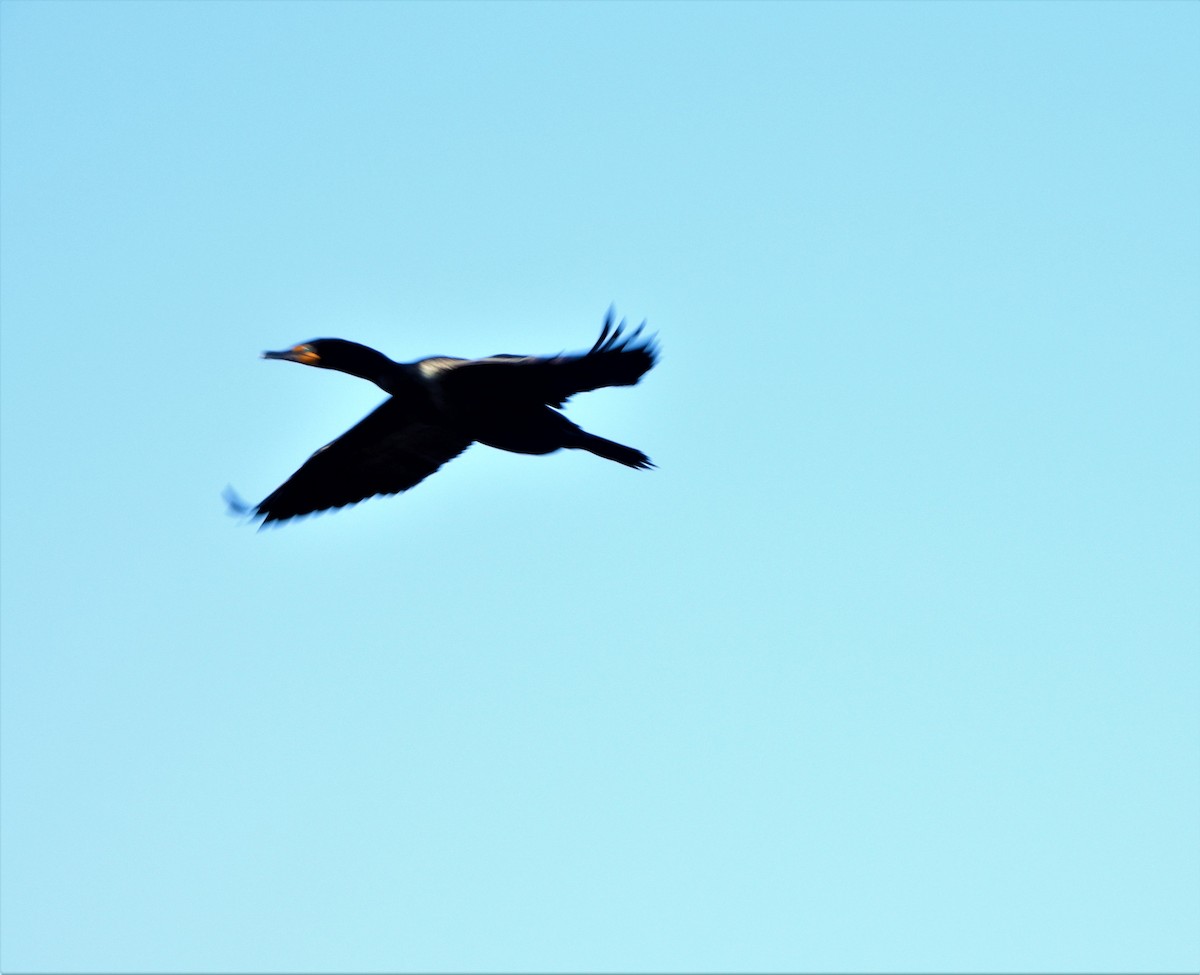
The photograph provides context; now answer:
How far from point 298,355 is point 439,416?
4.75 ft

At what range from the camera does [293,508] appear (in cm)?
1588

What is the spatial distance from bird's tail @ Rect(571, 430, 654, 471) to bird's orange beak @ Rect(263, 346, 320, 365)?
2.51 m

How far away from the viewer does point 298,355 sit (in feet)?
49.0

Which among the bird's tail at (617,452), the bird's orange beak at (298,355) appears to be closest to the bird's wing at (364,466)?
the bird's orange beak at (298,355)

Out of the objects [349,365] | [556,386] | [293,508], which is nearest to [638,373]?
[556,386]

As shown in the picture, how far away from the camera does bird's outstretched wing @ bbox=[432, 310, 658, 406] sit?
12.9m

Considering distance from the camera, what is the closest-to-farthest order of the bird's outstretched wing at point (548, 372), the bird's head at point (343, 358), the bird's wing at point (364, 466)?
the bird's outstretched wing at point (548, 372) → the bird's head at point (343, 358) → the bird's wing at point (364, 466)

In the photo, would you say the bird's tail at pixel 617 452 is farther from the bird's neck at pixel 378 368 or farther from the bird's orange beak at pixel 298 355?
the bird's orange beak at pixel 298 355

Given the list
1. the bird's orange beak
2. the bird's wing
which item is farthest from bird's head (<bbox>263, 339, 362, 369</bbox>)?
the bird's wing

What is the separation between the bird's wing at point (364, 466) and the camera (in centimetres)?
1548

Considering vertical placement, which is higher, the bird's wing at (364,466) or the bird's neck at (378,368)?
the bird's neck at (378,368)

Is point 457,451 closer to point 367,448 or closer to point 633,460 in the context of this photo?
point 367,448

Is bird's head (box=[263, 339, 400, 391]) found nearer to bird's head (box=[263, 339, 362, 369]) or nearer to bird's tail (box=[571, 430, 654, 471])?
bird's head (box=[263, 339, 362, 369])

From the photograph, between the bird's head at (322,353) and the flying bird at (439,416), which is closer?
the flying bird at (439,416)
